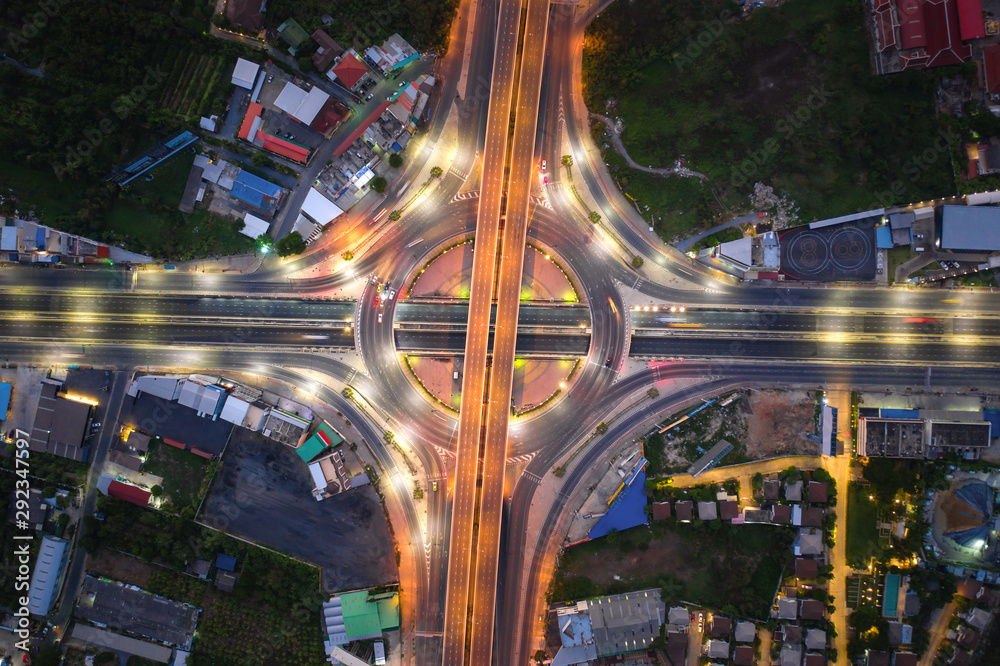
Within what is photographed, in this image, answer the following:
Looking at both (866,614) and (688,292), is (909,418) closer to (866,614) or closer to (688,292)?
(866,614)

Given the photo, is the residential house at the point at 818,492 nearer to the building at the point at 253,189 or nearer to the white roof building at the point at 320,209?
the white roof building at the point at 320,209

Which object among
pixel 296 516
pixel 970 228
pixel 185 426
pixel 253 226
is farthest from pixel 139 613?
pixel 970 228

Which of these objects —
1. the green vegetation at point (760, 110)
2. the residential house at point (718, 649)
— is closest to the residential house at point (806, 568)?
the residential house at point (718, 649)

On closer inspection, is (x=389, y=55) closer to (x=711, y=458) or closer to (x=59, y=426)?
(x=59, y=426)

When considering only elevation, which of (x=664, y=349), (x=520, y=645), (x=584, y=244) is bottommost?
(x=520, y=645)

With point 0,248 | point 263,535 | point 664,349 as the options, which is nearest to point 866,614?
point 664,349

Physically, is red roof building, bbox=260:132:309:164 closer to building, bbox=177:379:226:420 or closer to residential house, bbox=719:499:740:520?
building, bbox=177:379:226:420

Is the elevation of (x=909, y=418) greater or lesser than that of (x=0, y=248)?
lesser
